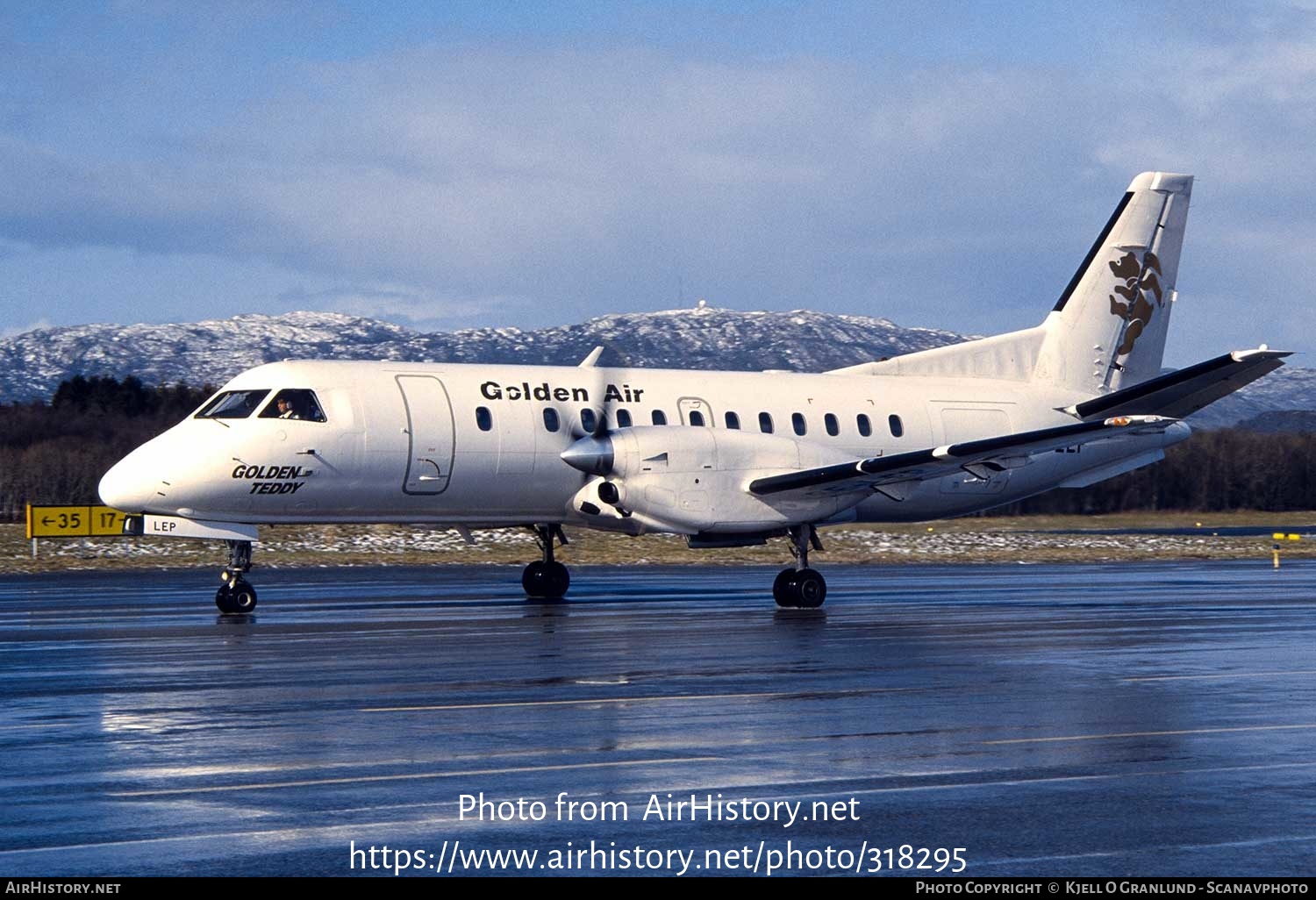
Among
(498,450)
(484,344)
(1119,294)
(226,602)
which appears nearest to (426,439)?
(498,450)

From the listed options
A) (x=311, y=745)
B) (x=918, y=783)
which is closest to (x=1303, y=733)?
(x=918, y=783)

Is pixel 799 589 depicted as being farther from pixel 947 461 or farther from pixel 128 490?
pixel 128 490

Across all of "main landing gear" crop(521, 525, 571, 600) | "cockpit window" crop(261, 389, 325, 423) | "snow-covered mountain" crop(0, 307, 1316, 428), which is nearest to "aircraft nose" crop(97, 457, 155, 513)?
"cockpit window" crop(261, 389, 325, 423)

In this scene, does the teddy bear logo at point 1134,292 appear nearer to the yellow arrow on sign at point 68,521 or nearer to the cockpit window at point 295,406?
the cockpit window at point 295,406

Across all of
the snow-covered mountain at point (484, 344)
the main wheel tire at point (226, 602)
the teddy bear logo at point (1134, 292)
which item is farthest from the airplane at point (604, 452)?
the snow-covered mountain at point (484, 344)

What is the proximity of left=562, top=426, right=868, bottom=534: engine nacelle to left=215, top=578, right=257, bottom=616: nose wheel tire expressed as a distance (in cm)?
507

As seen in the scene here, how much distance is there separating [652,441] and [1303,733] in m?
13.7

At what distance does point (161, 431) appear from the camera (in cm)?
4847

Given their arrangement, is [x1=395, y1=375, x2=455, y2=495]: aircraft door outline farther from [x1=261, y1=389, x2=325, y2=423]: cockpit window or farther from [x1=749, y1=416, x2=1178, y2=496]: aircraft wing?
[x1=749, y1=416, x2=1178, y2=496]: aircraft wing

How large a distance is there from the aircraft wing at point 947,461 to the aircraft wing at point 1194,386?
4.97 feet

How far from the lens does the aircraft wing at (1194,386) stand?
78.8 feet

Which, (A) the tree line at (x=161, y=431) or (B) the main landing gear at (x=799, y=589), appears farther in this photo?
(A) the tree line at (x=161, y=431)

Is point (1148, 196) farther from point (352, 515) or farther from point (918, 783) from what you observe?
point (918, 783)

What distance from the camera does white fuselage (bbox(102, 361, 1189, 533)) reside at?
22.5 meters
